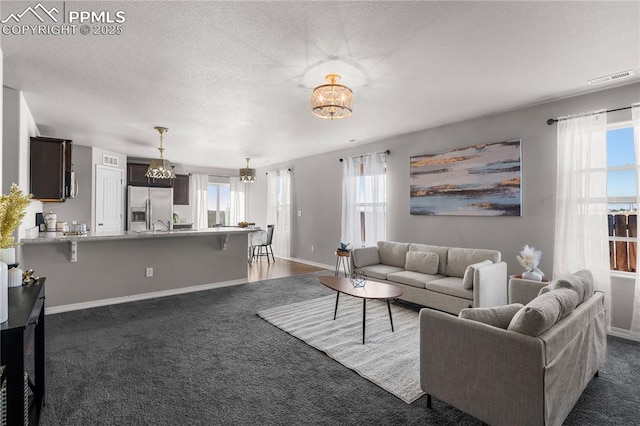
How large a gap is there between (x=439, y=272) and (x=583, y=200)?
1.85 m

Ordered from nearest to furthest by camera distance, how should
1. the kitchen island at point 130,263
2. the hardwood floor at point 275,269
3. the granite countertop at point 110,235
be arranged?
the granite countertop at point 110,235 < the kitchen island at point 130,263 < the hardwood floor at point 275,269

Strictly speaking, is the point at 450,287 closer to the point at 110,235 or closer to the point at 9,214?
the point at 9,214

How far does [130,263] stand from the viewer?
457 centimetres

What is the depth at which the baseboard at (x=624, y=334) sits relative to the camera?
127 inches

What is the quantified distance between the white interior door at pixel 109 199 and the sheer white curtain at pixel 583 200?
7797 mm

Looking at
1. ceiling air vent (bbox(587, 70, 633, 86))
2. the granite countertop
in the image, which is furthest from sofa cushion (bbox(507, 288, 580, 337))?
the granite countertop

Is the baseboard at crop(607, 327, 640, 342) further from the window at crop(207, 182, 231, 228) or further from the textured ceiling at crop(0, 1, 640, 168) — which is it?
the window at crop(207, 182, 231, 228)

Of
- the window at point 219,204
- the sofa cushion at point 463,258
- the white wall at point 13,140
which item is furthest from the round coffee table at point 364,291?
the window at point 219,204

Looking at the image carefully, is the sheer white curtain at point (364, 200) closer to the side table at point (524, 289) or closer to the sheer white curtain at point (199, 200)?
the side table at point (524, 289)

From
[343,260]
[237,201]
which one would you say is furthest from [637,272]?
[237,201]

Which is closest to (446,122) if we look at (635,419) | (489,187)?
(489,187)

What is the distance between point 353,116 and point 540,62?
7.37ft

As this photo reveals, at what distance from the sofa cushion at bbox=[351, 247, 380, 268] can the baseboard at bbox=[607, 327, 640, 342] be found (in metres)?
2.89

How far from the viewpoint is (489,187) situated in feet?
14.4
